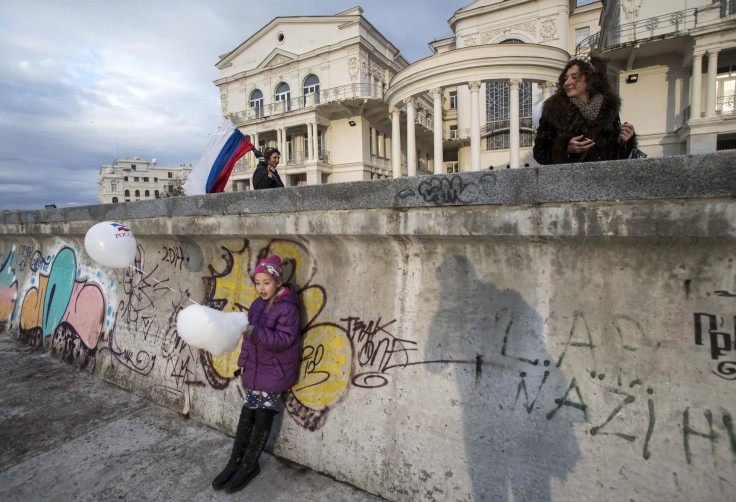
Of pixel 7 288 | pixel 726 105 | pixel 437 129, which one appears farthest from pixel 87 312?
pixel 726 105

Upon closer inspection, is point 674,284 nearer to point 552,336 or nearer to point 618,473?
point 552,336

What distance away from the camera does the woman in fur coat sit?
2.51 m

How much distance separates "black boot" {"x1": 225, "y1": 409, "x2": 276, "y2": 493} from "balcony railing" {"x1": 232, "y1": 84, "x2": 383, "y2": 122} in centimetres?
2826

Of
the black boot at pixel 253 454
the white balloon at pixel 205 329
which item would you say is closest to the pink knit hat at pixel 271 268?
the white balloon at pixel 205 329

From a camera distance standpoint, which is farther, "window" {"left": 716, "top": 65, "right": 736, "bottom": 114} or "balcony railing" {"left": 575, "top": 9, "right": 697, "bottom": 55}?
"window" {"left": 716, "top": 65, "right": 736, "bottom": 114}

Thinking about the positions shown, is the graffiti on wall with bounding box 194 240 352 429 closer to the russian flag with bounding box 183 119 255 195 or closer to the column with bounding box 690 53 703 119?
the russian flag with bounding box 183 119 255 195

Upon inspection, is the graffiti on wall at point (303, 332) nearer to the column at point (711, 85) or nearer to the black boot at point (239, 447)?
the black boot at point (239, 447)

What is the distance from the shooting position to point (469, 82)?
18672mm

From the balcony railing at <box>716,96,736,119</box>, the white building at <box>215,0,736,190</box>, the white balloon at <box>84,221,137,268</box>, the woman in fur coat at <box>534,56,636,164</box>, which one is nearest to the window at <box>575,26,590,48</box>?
the white building at <box>215,0,736,190</box>

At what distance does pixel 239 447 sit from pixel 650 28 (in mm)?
26219

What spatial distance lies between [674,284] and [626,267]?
0.21m

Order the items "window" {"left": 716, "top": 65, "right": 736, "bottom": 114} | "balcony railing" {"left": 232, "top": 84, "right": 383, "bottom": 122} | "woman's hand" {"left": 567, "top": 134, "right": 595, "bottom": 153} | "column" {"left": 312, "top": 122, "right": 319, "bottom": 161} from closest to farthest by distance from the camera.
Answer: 1. "woman's hand" {"left": 567, "top": 134, "right": 595, "bottom": 153}
2. "window" {"left": 716, "top": 65, "right": 736, "bottom": 114}
3. "balcony railing" {"left": 232, "top": 84, "right": 383, "bottom": 122}
4. "column" {"left": 312, "top": 122, "right": 319, "bottom": 161}

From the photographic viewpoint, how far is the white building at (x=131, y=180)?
8838 cm

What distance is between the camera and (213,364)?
3357 mm
